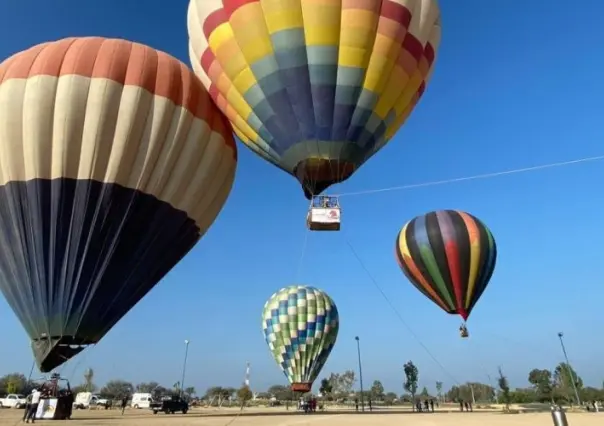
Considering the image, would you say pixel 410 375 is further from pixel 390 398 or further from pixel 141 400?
pixel 141 400

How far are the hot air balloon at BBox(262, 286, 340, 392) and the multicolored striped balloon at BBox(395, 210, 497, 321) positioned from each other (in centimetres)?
838

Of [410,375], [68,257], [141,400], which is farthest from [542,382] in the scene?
[68,257]

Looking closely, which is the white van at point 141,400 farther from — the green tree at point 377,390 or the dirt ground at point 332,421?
the green tree at point 377,390

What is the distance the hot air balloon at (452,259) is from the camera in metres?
22.9

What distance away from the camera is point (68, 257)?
1159cm

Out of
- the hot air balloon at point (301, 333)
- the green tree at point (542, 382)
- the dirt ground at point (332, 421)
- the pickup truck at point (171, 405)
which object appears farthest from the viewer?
the green tree at point (542, 382)

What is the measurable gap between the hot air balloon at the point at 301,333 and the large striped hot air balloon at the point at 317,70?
1846 centimetres

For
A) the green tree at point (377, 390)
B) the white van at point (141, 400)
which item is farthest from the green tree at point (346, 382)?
the white van at point (141, 400)

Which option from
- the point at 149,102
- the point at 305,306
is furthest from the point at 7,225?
the point at 305,306

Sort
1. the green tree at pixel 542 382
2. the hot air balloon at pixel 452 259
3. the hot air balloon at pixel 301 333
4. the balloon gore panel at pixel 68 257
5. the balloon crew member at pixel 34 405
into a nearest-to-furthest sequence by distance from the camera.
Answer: the balloon gore panel at pixel 68 257 → the balloon crew member at pixel 34 405 → the hot air balloon at pixel 452 259 → the hot air balloon at pixel 301 333 → the green tree at pixel 542 382

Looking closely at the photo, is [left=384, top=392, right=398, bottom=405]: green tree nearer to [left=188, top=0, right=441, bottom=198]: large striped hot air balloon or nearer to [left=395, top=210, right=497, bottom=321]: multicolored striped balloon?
[left=395, top=210, right=497, bottom=321]: multicolored striped balloon

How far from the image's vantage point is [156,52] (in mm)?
14141

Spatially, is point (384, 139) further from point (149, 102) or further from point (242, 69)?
point (149, 102)

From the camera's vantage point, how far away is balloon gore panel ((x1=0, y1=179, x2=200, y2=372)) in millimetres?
11477
